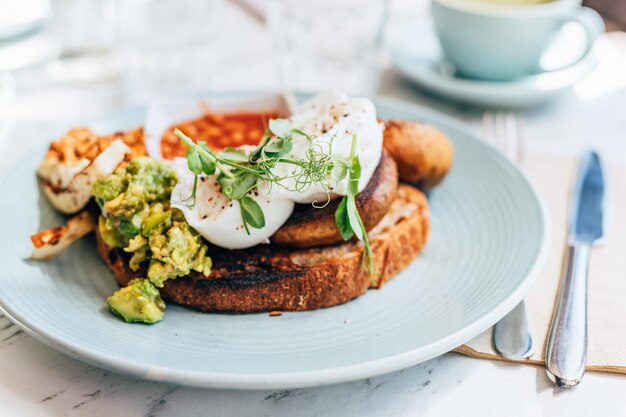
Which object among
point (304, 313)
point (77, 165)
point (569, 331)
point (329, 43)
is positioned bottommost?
point (569, 331)

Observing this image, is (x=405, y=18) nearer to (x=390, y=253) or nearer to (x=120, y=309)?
(x=390, y=253)

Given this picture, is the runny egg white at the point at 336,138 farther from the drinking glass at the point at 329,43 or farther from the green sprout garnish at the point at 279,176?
the drinking glass at the point at 329,43

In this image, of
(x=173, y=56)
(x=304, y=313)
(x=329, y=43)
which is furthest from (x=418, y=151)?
(x=173, y=56)

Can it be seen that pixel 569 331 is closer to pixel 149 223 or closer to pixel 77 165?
pixel 149 223

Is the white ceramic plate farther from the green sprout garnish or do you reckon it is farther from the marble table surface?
the green sprout garnish

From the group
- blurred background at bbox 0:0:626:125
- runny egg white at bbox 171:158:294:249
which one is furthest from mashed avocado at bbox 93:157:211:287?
blurred background at bbox 0:0:626:125

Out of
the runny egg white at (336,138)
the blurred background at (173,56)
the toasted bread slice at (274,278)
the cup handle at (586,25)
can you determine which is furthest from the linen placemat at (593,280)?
the blurred background at (173,56)
